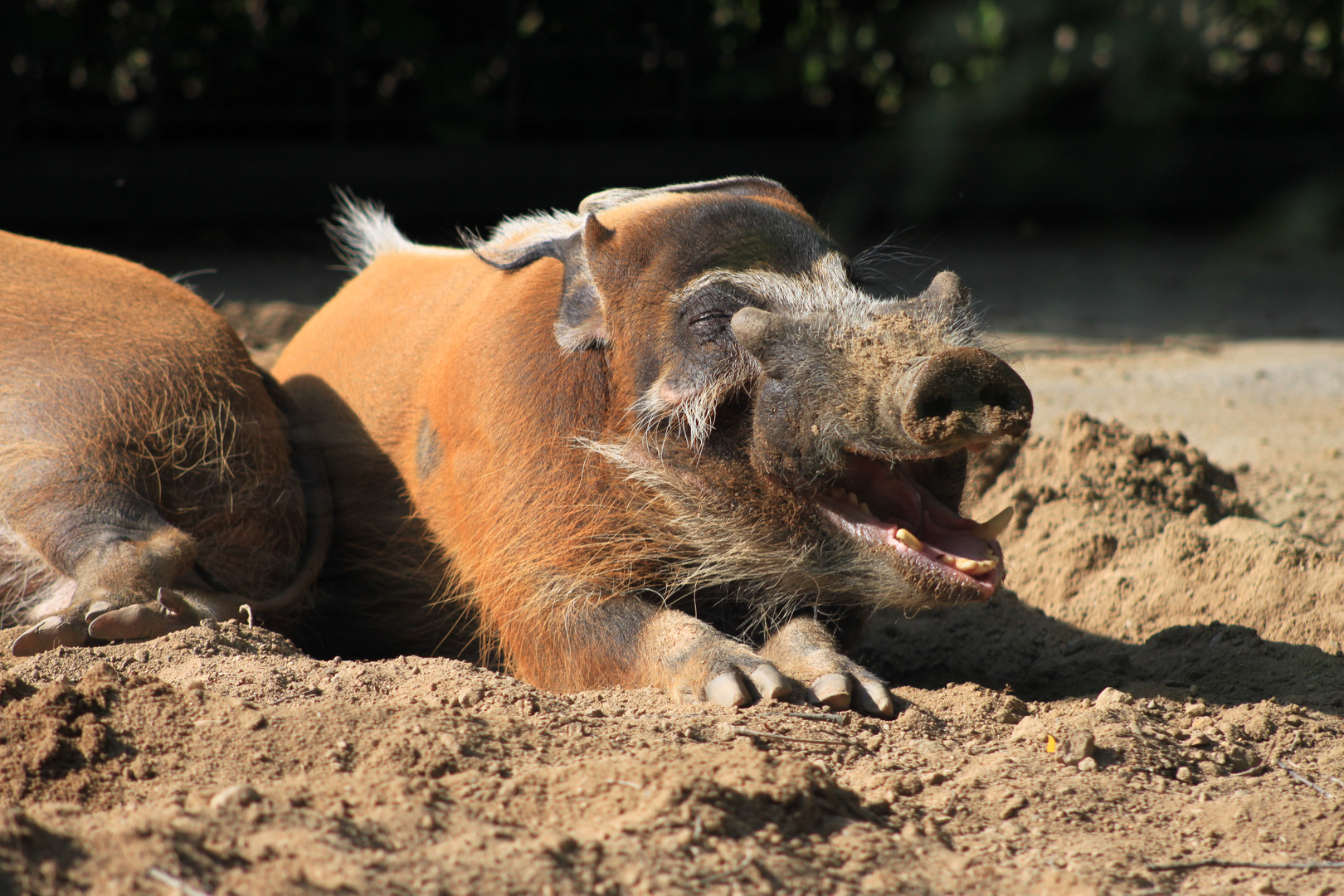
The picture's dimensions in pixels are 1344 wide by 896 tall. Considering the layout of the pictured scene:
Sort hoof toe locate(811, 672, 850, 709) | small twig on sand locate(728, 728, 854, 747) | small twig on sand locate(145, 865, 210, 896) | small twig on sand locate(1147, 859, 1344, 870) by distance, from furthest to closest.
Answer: hoof toe locate(811, 672, 850, 709) < small twig on sand locate(728, 728, 854, 747) < small twig on sand locate(1147, 859, 1344, 870) < small twig on sand locate(145, 865, 210, 896)

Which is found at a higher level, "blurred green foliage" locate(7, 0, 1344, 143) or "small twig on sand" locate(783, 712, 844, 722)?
"blurred green foliage" locate(7, 0, 1344, 143)

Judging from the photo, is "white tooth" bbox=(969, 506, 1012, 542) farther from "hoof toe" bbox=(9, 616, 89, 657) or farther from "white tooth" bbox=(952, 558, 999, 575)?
"hoof toe" bbox=(9, 616, 89, 657)

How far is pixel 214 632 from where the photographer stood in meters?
2.94

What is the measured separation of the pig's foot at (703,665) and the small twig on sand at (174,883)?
50.4 inches

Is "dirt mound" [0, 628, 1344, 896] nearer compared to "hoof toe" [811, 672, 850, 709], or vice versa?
"dirt mound" [0, 628, 1344, 896]

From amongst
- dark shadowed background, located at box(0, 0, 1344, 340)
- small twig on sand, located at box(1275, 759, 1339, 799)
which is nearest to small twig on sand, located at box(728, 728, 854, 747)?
small twig on sand, located at box(1275, 759, 1339, 799)

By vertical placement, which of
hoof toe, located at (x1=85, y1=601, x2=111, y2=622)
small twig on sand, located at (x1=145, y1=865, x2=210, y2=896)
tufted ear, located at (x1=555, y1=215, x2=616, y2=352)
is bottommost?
hoof toe, located at (x1=85, y1=601, x2=111, y2=622)

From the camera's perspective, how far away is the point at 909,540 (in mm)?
3002

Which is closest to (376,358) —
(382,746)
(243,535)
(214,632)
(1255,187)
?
(243,535)

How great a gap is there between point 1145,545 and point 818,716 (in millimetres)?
1837

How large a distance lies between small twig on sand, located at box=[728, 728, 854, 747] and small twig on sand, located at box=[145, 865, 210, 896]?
110 cm

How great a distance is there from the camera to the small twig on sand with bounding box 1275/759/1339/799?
2605 mm

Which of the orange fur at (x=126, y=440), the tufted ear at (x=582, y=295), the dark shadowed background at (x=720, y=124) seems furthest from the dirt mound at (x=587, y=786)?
the dark shadowed background at (x=720, y=124)

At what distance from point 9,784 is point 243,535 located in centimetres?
147
